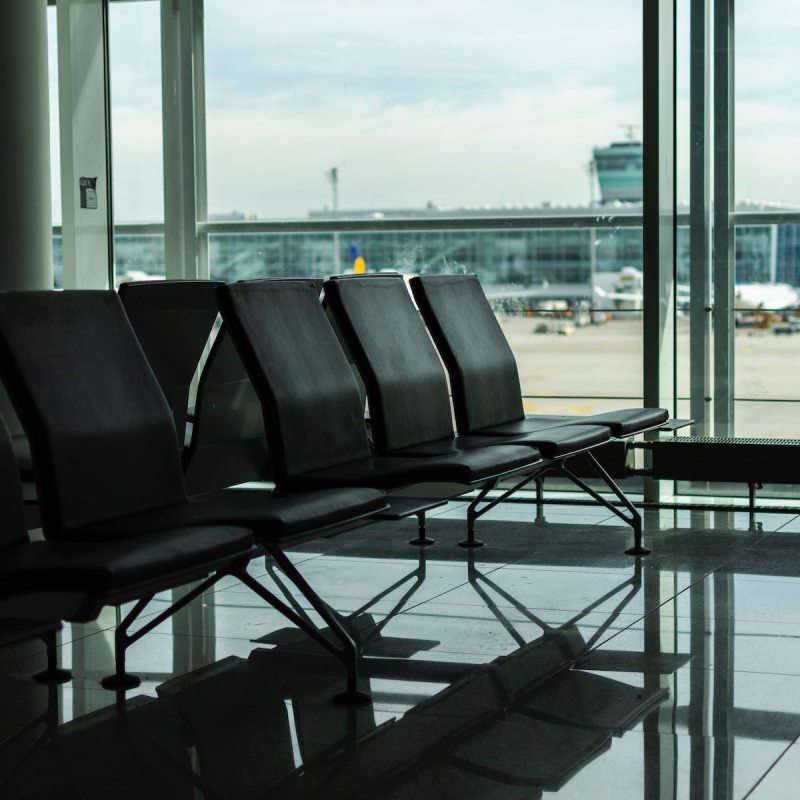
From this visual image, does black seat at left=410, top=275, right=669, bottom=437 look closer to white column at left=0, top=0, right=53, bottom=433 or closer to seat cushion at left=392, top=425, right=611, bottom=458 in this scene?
seat cushion at left=392, top=425, right=611, bottom=458

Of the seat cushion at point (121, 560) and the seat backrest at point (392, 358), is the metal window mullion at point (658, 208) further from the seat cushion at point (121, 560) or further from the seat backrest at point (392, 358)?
the seat cushion at point (121, 560)

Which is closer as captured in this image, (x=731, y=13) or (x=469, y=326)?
(x=469, y=326)

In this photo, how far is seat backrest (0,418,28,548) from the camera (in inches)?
103

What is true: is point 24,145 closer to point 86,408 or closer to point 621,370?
point 621,370

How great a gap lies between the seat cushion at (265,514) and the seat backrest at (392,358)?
86cm

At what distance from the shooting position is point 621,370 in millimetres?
5988

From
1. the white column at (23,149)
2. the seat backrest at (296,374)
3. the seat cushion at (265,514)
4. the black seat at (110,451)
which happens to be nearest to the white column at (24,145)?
the white column at (23,149)

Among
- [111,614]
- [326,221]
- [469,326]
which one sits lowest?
[111,614]

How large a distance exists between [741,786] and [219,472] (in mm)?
1925

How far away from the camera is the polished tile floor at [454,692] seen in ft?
7.89

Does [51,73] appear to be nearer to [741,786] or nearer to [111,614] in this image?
[111,614]

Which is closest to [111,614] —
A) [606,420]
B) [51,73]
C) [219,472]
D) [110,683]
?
[219,472]

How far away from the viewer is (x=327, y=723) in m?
2.72

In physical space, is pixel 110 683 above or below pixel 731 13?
below
